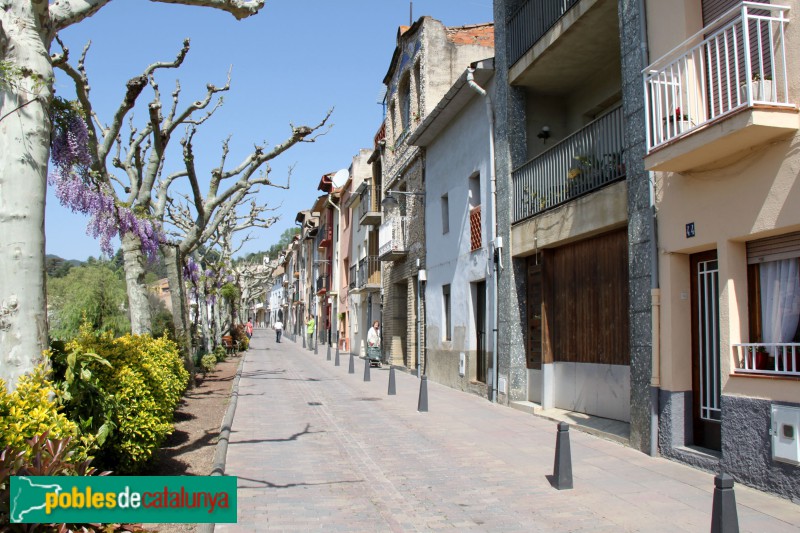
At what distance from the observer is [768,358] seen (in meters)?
6.93

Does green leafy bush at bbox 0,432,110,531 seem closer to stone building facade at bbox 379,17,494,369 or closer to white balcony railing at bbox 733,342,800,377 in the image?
white balcony railing at bbox 733,342,800,377

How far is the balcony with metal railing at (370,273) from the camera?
95.5 ft

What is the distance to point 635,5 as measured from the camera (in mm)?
9117

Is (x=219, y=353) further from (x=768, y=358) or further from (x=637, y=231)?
(x=768, y=358)

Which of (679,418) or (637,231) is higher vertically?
(637,231)

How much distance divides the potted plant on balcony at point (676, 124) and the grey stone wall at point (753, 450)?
122 inches

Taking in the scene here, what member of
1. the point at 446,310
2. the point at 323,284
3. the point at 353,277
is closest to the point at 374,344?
the point at 446,310

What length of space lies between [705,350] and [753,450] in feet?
5.05

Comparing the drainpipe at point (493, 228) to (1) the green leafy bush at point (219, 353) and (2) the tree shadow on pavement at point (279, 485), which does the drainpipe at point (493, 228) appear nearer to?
(2) the tree shadow on pavement at point (279, 485)

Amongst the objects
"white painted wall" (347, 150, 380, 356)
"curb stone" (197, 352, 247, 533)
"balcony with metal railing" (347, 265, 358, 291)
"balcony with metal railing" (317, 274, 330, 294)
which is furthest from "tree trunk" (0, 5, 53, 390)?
"balcony with metal railing" (317, 274, 330, 294)

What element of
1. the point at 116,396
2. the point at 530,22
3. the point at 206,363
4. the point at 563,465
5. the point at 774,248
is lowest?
the point at 563,465

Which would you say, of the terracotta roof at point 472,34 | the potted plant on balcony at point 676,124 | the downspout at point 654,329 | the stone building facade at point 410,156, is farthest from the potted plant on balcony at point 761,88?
the terracotta roof at point 472,34

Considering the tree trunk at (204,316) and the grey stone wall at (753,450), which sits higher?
the tree trunk at (204,316)

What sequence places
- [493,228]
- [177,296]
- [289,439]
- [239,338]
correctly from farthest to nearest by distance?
[239,338] < [177,296] < [493,228] < [289,439]
